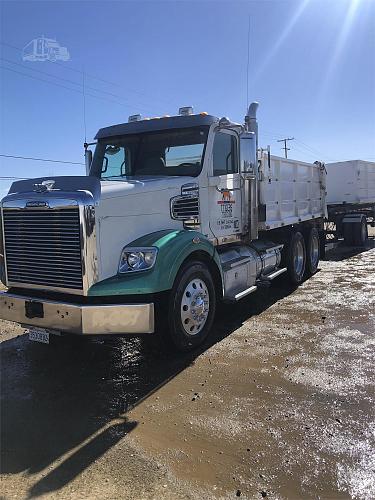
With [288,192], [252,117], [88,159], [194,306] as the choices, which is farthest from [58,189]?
[288,192]

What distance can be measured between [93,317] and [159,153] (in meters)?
2.60

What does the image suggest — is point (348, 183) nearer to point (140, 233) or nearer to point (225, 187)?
point (225, 187)

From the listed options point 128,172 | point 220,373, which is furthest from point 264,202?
point 220,373

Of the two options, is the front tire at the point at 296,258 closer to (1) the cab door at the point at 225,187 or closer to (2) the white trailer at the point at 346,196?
(1) the cab door at the point at 225,187

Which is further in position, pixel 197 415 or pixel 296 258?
pixel 296 258

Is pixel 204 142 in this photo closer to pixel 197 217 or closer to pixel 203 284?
pixel 197 217

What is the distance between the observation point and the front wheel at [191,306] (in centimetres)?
481

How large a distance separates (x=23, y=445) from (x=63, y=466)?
0.47 metres

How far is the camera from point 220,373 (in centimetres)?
457

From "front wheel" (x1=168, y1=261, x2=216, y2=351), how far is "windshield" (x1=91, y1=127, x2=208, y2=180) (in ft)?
4.42

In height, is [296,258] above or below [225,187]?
below

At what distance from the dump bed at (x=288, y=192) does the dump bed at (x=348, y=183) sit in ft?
19.8

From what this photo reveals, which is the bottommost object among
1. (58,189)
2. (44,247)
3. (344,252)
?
(344,252)

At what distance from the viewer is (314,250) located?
10445mm
